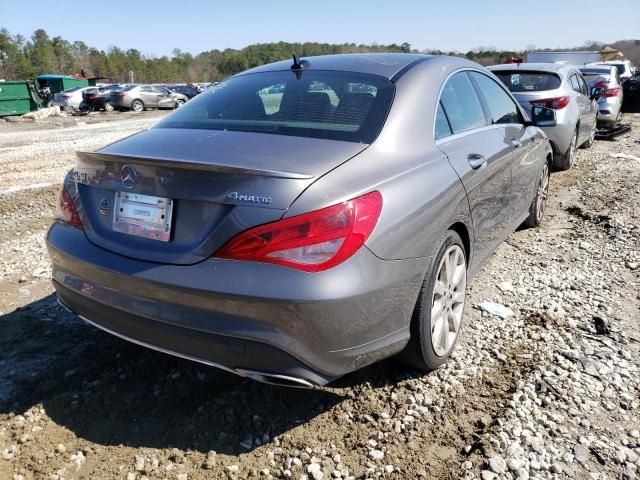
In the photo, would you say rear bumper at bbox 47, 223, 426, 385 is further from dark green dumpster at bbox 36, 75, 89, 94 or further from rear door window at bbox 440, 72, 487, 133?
dark green dumpster at bbox 36, 75, 89, 94

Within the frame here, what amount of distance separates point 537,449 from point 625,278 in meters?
2.44

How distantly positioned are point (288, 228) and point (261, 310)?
1.08ft

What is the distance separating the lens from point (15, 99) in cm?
2388

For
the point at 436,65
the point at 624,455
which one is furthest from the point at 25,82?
the point at 624,455

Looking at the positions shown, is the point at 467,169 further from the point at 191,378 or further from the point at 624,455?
the point at 191,378

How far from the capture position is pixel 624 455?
2.28 m

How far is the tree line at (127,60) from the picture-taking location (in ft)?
276

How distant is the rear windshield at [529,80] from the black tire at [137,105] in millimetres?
24479

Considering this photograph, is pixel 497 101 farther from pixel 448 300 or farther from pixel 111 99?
pixel 111 99

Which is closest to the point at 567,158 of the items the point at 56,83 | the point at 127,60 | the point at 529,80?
the point at 529,80

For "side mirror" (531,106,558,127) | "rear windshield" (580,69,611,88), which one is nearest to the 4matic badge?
"side mirror" (531,106,558,127)

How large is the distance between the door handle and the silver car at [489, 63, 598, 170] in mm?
4541

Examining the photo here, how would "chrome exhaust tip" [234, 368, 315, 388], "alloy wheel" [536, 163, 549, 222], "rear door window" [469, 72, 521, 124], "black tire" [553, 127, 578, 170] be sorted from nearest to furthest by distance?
"chrome exhaust tip" [234, 368, 315, 388] → "rear door window" [469, 72, 521, 124] → "alloy wheel" [536, 163, 549, 222] → "black tire" [553, 127, 578, 170]

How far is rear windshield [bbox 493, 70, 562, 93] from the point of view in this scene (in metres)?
7.64
